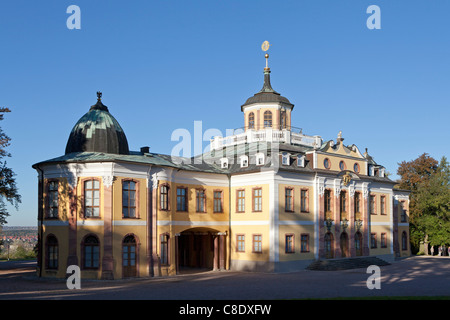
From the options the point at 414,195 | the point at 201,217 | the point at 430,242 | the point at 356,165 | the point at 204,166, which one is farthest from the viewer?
the point at 414,195

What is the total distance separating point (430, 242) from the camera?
5622 cm

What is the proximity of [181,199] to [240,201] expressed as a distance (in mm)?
5404

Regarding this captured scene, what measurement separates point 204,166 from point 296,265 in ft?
36.0

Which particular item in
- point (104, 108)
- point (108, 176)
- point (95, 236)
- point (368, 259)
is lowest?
point (368, 259)

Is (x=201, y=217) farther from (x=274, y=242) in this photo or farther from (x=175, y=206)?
Answer: (x=274, y=242)

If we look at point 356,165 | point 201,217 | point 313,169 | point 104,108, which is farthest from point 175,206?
point 356,165

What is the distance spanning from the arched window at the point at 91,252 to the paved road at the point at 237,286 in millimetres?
1444

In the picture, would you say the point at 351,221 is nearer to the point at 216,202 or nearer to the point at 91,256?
the point at 216,202

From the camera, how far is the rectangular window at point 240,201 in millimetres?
39694

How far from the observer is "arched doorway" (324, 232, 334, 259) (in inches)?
1617

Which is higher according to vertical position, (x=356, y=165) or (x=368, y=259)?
(x=356, y=165)

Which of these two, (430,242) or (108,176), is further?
(430,242)

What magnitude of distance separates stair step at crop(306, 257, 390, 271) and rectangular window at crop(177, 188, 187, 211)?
11.1 meters

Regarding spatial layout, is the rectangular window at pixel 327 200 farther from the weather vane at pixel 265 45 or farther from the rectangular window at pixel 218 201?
the weather vane at pixel 265 45
